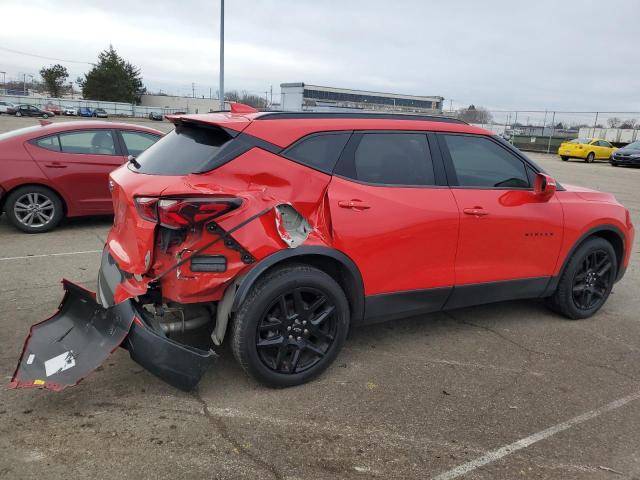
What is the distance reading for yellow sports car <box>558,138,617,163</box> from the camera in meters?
29.6

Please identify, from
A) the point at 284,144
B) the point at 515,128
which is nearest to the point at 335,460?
the point at 284,144

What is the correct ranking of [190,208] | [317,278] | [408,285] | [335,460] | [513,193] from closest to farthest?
[335,460]
[190,208]
[317,278]
[408,285]
[513,193]

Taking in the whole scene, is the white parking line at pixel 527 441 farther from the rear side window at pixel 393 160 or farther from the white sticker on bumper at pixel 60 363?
the white sticker on bumper at pixel 60 363

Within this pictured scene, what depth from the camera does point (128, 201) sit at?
126 inches

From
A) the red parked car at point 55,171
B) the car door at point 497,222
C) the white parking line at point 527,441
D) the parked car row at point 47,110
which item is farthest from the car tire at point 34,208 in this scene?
the parked car row at point 47,110

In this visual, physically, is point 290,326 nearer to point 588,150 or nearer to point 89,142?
point 89,142

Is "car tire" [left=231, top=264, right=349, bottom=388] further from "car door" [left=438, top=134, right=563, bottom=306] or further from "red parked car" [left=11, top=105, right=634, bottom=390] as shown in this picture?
"car door" [left=438, top=134, right=563, bottom=306]

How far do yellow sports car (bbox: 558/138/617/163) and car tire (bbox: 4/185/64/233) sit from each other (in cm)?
2942

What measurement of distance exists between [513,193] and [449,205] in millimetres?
736

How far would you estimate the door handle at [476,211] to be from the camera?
384 centimetres

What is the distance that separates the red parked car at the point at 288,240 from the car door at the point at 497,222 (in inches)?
0.5

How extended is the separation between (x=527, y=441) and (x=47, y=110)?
68.6 meters

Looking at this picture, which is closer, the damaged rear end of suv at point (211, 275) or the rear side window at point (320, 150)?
the damaged rear end of suv at point (211, 275)

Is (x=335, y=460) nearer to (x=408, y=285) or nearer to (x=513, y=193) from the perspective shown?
(x=408, y=285)
